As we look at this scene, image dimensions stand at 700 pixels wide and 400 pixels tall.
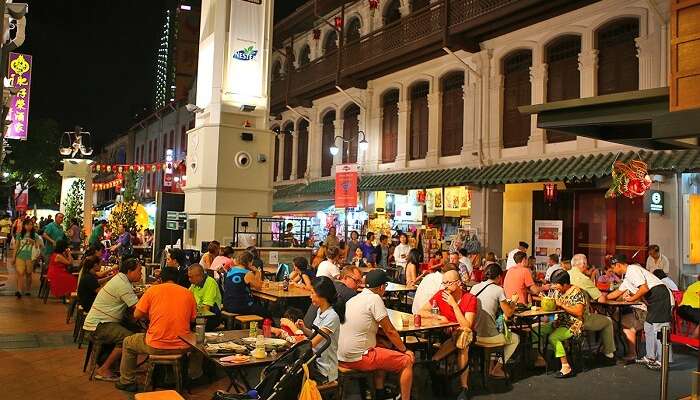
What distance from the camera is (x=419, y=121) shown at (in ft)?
69.1

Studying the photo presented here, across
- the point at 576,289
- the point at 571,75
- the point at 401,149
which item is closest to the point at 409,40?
the point at 401,149

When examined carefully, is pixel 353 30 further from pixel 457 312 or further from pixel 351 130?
pixel 457 312

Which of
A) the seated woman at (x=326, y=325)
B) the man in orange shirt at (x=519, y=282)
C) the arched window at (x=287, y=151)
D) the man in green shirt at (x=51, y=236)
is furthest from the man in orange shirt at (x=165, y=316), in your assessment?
the arched window at (x=287, y=151)

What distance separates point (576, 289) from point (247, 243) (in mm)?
8635

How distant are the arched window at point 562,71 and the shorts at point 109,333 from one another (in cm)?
1273

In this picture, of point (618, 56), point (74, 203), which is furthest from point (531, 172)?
point (74, 203)

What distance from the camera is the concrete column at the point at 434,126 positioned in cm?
1975

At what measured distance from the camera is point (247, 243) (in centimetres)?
1491

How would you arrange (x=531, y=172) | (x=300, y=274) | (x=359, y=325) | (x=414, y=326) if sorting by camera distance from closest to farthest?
(x=359, y=325)
(x=414, y=326)
(x=300, y=274)
(x=531, y=172)

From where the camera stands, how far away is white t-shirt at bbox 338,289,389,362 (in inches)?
253

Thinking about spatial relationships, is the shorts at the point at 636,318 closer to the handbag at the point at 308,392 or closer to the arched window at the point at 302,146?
the handbag at the point at 308,392

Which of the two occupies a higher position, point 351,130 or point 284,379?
point 351,130

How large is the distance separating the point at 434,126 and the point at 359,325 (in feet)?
46.9

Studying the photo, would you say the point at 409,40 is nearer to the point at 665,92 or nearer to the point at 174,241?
the point at 174,241
